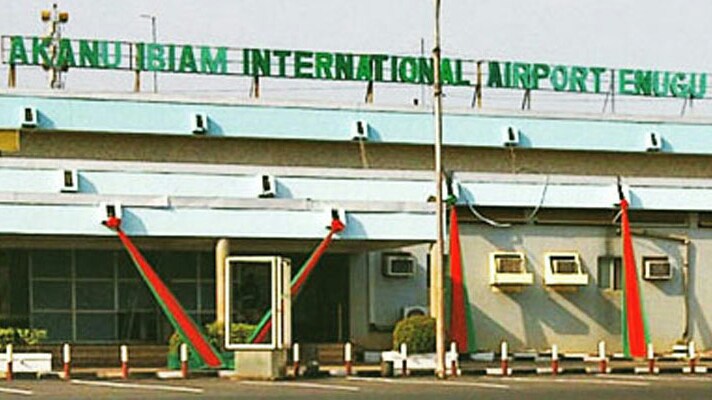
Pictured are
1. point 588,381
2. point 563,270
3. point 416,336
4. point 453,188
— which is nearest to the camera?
point 588,381

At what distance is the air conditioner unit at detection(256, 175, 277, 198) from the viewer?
4066cm

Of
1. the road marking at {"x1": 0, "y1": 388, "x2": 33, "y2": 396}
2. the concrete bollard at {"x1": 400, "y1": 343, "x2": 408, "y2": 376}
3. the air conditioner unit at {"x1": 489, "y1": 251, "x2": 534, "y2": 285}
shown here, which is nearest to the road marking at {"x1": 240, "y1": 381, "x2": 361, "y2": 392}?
the concrete bollard at {"x1": 400, "y1": 343, "x2": 408, "y2": 376}

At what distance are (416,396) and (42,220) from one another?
1218cm

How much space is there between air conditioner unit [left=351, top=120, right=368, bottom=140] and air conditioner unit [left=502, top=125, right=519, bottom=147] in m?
4.04

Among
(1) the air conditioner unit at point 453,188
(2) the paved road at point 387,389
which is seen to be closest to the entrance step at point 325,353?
(1) the air conditioner unit at point 453,188

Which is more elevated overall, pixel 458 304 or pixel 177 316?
pixel 458 304

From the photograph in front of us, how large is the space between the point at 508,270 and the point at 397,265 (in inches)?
120

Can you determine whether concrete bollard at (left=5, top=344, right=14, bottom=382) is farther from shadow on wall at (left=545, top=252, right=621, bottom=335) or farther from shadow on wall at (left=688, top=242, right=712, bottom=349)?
shadow on wall at (left=688, top=242, right=712, bottom=349)

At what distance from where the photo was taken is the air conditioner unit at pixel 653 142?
158 feet

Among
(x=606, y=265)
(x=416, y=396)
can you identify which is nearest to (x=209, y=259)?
(x=606, y=265)

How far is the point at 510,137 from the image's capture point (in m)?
46.8

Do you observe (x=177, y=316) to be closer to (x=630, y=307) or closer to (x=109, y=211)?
(x=109, y=211)

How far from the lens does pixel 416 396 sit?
90.8 ft

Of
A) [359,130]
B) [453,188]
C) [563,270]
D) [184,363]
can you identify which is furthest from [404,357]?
[359,130]
